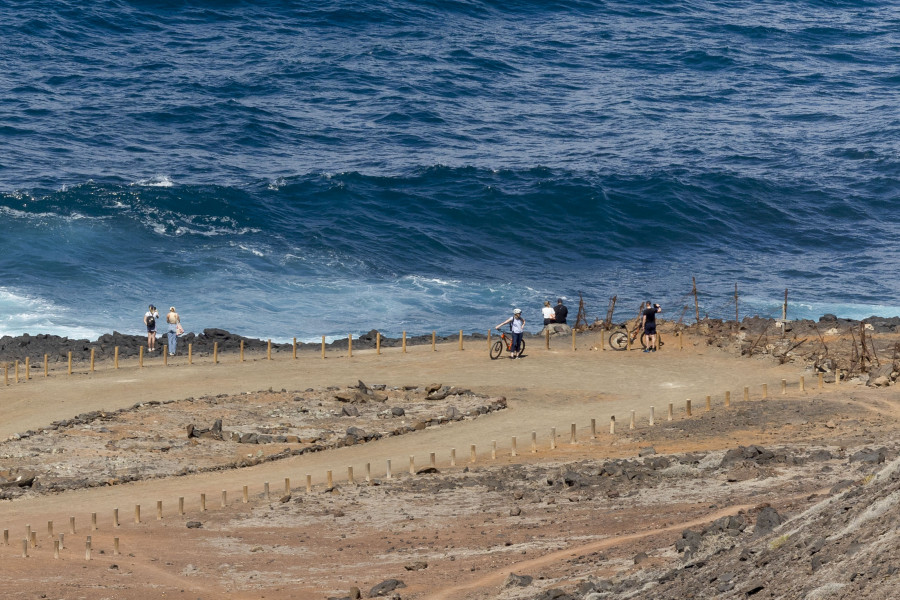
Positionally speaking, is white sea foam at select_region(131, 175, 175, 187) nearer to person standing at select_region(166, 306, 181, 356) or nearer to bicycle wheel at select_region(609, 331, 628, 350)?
person standing at select_region(166, 306, 181, 356)

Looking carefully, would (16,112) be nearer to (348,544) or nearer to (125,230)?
(125,230)

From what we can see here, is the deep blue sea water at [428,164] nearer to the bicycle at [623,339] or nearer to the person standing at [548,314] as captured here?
the person standing at [548,314]

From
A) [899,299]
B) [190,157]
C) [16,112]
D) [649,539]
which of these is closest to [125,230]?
[190,157]

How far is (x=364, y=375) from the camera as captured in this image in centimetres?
4422

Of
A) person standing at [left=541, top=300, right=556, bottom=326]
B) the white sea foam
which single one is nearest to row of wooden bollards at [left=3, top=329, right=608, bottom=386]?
person standing at [left=541, top=300, right=556, bottom=326]

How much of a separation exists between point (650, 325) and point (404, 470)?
49.8 feet

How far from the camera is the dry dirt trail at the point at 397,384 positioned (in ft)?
106

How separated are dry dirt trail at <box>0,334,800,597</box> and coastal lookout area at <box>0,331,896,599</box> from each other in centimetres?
10

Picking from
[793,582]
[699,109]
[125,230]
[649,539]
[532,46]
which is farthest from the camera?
[532,46]

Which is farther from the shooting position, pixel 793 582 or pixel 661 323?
pixel 661 323

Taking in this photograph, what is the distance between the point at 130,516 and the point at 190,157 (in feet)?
178

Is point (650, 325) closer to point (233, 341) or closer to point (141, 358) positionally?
point (233, 341)

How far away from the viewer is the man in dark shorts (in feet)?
150

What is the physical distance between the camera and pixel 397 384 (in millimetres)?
43031
